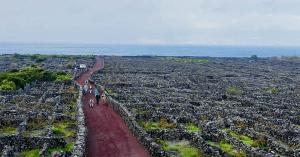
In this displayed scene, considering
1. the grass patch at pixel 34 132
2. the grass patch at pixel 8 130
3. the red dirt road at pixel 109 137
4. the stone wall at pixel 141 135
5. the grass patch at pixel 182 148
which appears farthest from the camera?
the grass patch at pixel 8 130

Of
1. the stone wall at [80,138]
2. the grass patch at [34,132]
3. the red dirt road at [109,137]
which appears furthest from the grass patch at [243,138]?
the grass patch at [34,132]

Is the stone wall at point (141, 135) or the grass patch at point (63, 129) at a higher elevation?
the stone wall at point (141, 135)

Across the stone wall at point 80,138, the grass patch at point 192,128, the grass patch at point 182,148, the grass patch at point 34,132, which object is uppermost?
the stone wall at point 80,138

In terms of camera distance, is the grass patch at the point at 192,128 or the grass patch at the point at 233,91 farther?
the grass patch at the point at 233,91

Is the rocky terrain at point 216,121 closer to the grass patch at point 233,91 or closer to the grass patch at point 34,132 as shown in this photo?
the grass patch at point 233,91

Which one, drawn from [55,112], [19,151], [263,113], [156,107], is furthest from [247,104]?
[19,151]

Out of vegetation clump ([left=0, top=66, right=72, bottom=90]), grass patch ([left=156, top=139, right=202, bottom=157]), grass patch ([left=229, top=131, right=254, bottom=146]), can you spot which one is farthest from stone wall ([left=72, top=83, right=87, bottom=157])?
vegetation clump ([left=0, top=66, right=72, bottom=90])
